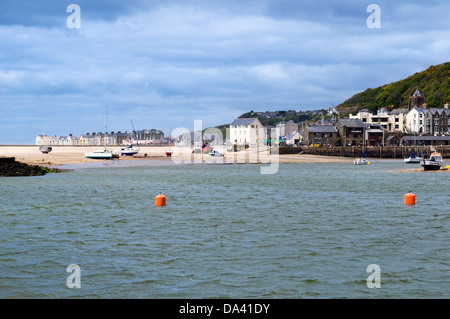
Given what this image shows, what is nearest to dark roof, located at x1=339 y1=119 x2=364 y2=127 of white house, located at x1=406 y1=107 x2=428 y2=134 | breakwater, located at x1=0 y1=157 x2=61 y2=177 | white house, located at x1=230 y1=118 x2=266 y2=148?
white house, located at x1=406 y1=107 x2=428 y2=134

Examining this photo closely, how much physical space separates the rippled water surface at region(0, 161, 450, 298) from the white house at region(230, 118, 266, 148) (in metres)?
138

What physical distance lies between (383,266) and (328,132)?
140m

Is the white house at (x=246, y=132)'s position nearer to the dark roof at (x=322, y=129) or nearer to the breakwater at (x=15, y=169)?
the dark roof at (x=322, y=129)

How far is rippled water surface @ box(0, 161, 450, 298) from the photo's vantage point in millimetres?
14734

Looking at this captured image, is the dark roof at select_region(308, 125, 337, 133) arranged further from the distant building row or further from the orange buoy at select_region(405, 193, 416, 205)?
the orange buoy at select_region(405, 193, 416, 205)

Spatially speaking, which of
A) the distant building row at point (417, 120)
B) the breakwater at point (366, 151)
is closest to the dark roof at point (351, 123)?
the distant building row at point (417, 120)

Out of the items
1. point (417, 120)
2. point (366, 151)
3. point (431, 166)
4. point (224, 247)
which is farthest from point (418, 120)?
point (224, 247)

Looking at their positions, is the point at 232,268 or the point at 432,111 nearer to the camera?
the point at 232,268

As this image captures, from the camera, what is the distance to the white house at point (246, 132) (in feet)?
582

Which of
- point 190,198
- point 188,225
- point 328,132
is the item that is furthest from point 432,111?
point 188,225

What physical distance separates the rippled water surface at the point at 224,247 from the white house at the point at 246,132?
138m

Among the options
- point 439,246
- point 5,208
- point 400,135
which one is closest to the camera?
point 439,246
